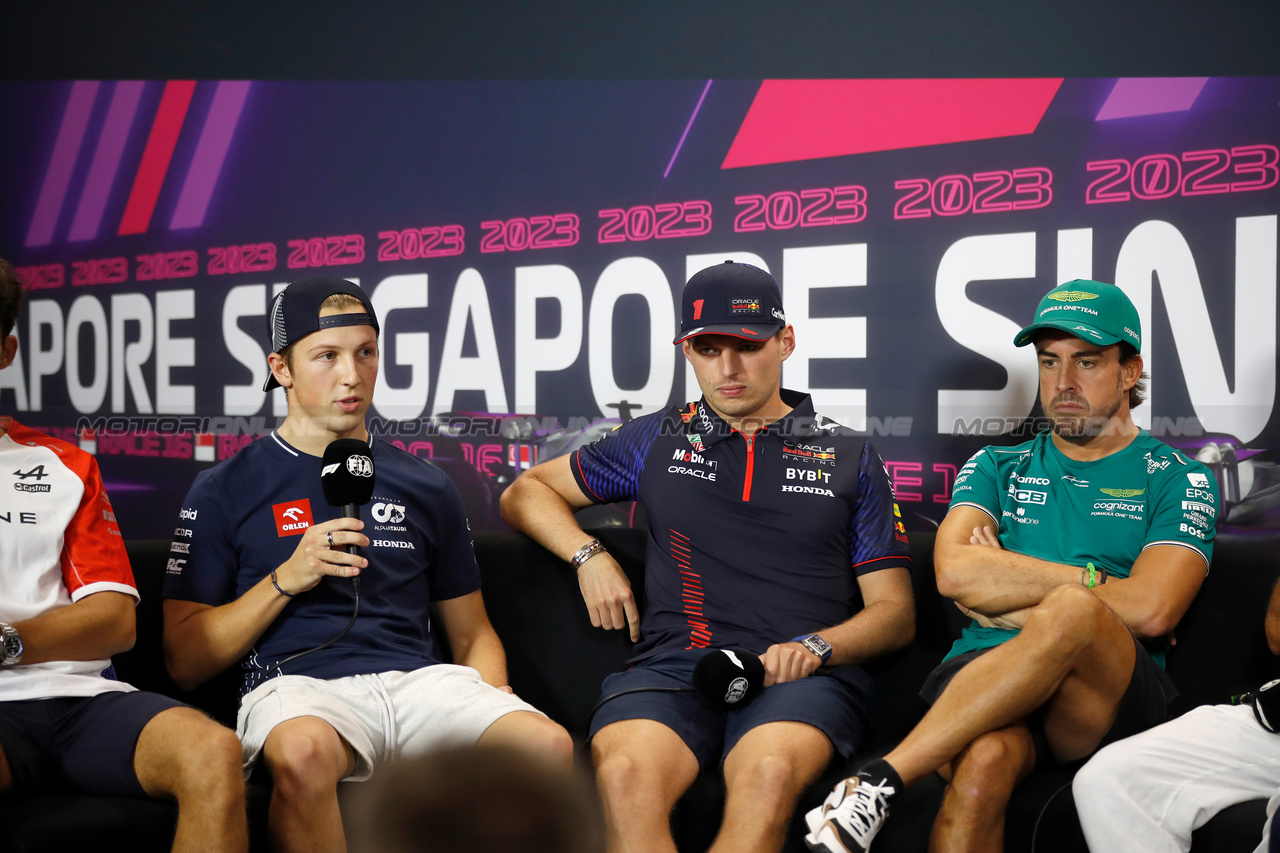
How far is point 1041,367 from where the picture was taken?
89.4 inches

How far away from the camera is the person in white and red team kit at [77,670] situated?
61.3 inches

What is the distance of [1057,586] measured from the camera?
1922 millimetres

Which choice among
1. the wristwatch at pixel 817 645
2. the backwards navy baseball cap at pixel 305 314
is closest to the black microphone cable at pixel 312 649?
the backwards navy baseball cap at pixel 305 314

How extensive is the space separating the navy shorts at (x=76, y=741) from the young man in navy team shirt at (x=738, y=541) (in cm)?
83

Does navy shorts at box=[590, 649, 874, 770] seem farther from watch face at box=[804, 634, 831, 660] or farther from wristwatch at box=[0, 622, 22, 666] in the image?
wristwatch at box=[0, 622, 22, 666]

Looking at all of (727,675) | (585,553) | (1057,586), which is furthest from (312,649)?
(1057,586)

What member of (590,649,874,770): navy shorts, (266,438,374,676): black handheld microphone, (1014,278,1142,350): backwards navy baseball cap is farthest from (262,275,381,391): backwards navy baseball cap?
(1014,278,1142,350): backwards navy baseball cap

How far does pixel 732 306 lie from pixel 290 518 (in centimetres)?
109

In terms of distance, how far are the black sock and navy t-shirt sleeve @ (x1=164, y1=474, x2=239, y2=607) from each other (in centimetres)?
131

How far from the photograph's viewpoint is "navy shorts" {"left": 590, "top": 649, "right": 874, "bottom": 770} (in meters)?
1.87

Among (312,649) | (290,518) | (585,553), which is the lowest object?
(312,649)

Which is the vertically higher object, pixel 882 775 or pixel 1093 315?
pixel 1093 315

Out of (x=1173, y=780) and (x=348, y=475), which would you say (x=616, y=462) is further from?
(x=1173, y=780)

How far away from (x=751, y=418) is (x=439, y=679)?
0.94m
